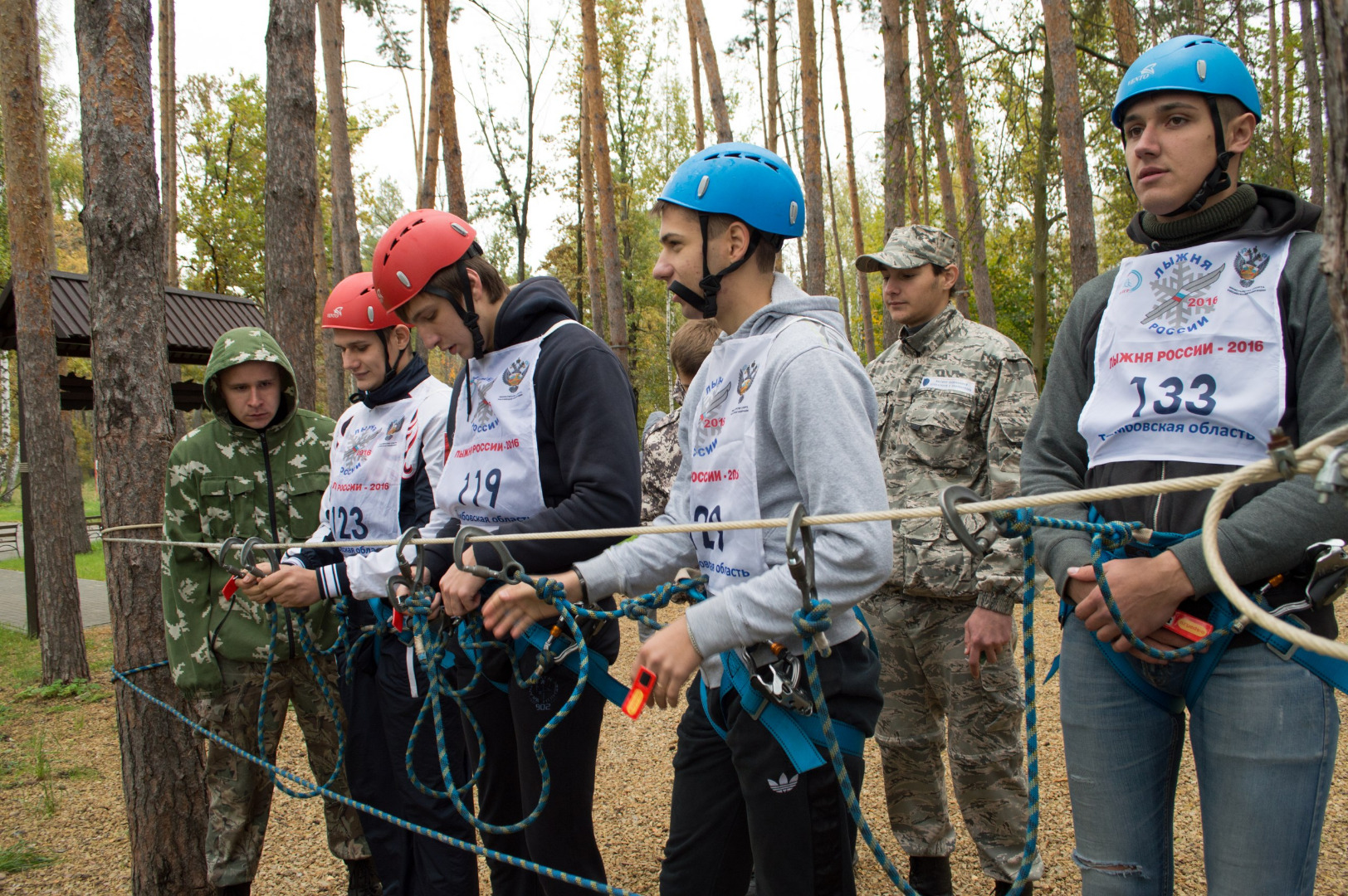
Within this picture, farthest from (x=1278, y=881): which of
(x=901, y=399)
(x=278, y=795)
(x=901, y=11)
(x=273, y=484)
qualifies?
(x=901, y=11)

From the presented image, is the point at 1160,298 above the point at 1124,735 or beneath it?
above

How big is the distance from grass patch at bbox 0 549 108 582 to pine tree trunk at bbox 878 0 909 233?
13.4 metres

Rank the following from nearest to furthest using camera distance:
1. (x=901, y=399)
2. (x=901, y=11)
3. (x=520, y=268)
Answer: (x=901, y=399) < (x=901, y=11) < (x=520, y=268)

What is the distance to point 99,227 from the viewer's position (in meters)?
3.49

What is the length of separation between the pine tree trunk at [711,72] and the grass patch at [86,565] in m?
12.0

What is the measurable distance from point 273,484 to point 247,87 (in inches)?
933

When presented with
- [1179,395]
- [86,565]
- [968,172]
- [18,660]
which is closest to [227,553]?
[1179,395]

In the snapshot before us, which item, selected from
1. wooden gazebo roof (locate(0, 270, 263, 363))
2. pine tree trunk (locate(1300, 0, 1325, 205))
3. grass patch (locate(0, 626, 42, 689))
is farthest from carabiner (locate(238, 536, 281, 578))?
pine tree trunk (locate(1300, 0, 1325, 205))

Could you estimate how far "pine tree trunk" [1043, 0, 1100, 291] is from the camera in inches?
290

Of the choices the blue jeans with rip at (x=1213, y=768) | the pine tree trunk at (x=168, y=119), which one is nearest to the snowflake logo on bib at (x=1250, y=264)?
the blue jeans with rip at (x=1213, y=768)

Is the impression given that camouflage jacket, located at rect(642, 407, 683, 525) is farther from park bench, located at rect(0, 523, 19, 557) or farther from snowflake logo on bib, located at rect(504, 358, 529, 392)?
park bench, located at rect(0, 523, 19, 557)

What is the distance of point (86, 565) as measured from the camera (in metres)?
17.3

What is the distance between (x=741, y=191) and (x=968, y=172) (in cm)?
1461

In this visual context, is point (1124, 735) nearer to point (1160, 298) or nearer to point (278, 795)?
point (1160, 298)
